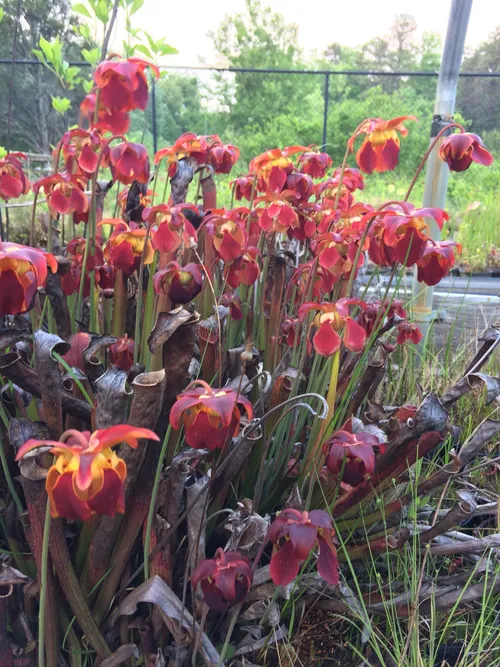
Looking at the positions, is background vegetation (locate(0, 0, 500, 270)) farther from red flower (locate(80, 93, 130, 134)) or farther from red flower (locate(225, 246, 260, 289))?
red flower (locate(80, 93, 130, 134))

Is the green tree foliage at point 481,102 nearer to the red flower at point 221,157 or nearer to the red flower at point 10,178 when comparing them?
the red flower at point 221,157

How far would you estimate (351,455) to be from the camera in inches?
30.7

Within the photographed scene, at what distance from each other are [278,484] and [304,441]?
0.11 meters

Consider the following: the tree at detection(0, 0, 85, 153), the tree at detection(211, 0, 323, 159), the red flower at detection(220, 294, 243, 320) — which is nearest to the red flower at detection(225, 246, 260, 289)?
the red flower at detection(220, 294, 243, 320)

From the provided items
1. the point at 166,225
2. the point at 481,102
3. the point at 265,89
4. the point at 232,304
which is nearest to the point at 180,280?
the point at 166,225

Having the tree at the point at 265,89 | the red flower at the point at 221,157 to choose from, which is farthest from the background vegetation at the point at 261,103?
the red flower at the point at 221,157

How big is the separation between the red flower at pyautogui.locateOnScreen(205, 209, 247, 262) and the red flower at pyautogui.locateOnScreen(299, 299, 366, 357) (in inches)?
7.7

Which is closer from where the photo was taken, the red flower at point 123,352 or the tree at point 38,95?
the red flower at point 123,352

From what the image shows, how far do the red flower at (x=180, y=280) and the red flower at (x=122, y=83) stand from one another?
28 cm

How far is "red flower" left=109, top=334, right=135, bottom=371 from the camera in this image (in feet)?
2.99

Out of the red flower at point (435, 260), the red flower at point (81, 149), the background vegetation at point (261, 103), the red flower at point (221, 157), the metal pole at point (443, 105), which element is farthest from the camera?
the background vegetation at point (261, 103)

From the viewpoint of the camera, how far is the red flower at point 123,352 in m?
0.91

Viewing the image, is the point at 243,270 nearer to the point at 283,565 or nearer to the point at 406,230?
the point at 406,230

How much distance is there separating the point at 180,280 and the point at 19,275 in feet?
0.72
